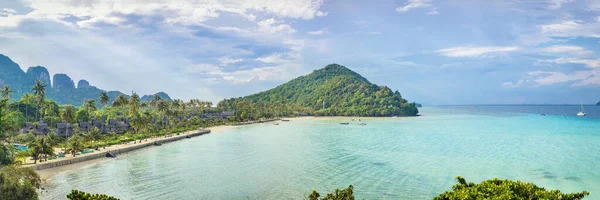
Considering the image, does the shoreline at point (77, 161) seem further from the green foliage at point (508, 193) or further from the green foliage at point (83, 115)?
the green foliage at point (508, 193)

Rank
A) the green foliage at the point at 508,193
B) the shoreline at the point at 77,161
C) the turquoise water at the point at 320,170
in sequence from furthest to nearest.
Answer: the shoreline at the point at 77,161 < the turquoise water at the point at 320,170 < the green foliage at the point at 508,193

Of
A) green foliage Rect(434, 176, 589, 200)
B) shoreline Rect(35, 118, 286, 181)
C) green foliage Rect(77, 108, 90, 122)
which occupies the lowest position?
shoreline Rect(35, 118, 286, 181)

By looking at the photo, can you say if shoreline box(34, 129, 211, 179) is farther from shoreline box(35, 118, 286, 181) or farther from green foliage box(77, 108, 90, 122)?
green foliage box(77, 108, 90, 122)

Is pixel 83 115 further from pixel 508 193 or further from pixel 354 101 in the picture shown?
pixel 354 101

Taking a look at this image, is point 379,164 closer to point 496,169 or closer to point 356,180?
point 356,180

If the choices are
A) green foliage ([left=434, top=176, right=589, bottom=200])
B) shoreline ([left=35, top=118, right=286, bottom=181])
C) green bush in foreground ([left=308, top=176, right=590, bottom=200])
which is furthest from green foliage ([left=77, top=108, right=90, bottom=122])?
green foliage ([left=434, top=176, right=589, bottom=200])

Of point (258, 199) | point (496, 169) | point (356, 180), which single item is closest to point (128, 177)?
point (258, 199)

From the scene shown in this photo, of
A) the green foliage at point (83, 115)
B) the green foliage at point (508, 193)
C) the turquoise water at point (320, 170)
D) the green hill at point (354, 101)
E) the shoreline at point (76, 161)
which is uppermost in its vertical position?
the green hill at point (354, 101)

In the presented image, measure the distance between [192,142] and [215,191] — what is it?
33803 mm

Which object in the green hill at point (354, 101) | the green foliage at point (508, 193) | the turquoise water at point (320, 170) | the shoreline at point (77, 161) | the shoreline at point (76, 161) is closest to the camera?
the green foliage at point (508, 193)

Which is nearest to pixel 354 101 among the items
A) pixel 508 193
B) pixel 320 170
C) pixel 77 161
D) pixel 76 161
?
pixel 320 170

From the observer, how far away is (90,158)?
3922 centimetres

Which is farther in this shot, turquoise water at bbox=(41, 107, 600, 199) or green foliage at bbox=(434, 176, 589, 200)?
turquoise water at bbox=(41, 107, 600, 199)

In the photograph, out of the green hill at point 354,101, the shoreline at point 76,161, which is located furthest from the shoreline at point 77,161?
the green hill at point 354,101
